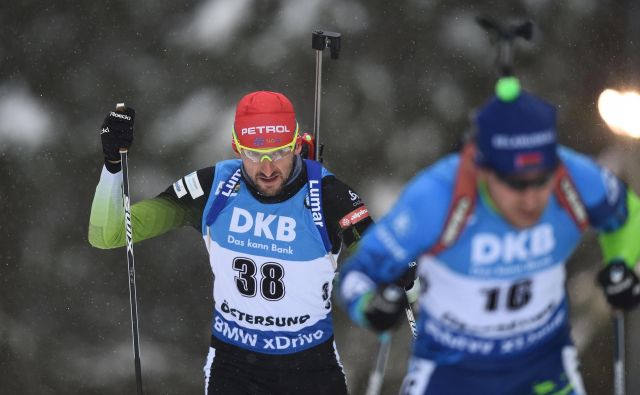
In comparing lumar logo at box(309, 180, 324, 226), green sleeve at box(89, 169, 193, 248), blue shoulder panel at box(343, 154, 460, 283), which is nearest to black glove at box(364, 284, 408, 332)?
blue shoulder panel at box(343, 154, 460, 283)

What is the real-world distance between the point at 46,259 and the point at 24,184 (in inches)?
17.9

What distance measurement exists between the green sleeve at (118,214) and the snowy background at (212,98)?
4.90 feet

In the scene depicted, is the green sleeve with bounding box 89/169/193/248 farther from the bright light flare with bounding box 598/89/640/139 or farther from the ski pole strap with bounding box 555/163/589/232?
the bright light flare with bounding box 598/89/640/139

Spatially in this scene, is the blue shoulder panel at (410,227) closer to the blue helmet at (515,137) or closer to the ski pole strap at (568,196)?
the blue helmet at (515,137)

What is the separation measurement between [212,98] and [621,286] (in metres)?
3.04

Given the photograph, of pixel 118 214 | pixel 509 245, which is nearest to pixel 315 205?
pixel 118 214

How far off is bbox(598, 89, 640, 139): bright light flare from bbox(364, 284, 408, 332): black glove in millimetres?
2982

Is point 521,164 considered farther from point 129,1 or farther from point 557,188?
point 129,1

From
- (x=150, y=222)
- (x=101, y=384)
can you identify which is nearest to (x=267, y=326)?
(x=150, y=222)

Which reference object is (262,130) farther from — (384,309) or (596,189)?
(596,189)

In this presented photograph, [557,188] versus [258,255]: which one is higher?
[557,188]

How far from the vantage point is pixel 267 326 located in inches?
166

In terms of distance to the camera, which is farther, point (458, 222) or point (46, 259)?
point (46, 259)

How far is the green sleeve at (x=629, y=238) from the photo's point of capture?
323 centimetres
